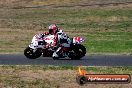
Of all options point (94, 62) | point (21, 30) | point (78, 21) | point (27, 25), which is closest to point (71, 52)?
point (94, 62)

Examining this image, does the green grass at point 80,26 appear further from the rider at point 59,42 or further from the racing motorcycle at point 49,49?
the rider at point 59,42

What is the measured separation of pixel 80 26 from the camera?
50.4 metres

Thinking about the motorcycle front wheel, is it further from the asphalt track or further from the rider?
the rider

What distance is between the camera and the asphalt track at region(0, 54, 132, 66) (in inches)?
902

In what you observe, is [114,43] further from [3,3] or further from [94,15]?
[3,3]

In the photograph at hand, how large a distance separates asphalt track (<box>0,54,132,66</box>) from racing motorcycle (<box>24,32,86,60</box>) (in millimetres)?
270

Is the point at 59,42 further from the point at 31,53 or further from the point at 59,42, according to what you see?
the point at 31,53

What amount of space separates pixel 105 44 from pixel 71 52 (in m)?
9.29

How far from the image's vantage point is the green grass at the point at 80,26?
108 feet

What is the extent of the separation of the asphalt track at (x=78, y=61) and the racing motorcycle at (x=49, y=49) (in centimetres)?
27

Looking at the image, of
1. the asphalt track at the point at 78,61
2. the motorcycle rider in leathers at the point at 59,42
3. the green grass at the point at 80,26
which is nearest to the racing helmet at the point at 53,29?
the motorcycle rider in leathers at the point at 59,42

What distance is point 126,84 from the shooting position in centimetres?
1634

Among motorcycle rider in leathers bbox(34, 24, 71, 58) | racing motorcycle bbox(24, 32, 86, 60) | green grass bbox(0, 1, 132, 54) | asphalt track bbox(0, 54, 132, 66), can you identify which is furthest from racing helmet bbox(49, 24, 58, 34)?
green grass bbox(0, 1, 132, 54)

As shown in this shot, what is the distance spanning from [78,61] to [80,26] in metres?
26.5
